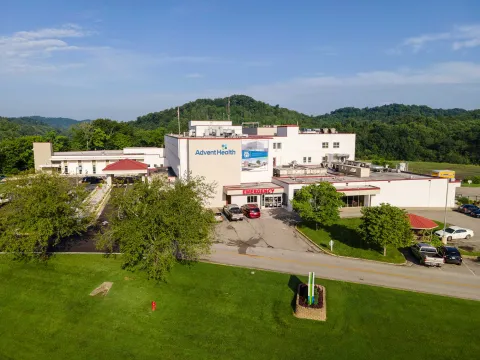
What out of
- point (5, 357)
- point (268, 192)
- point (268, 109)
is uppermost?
point (268, 109)

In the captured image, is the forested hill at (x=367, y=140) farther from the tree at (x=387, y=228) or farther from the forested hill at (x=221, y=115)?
the tree at (x=387, y=228)

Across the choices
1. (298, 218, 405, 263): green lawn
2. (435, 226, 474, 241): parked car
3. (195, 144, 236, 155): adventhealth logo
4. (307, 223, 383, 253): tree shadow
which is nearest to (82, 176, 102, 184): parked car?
(195, 144, 236, 155): adventhealth logo

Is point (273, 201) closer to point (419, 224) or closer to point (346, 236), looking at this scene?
point (346, 236)

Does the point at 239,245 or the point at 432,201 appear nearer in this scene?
the point at 239,245

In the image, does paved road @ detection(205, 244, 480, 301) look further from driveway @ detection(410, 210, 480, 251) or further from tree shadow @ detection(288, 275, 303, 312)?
driveway @ detection(410, 210, 480, 251)

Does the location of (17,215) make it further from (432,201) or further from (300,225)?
(432,201)

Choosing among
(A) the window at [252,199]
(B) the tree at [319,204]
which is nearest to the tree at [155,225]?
(B) the tree at [319,204]

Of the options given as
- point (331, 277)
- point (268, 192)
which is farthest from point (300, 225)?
point (331, 277)
